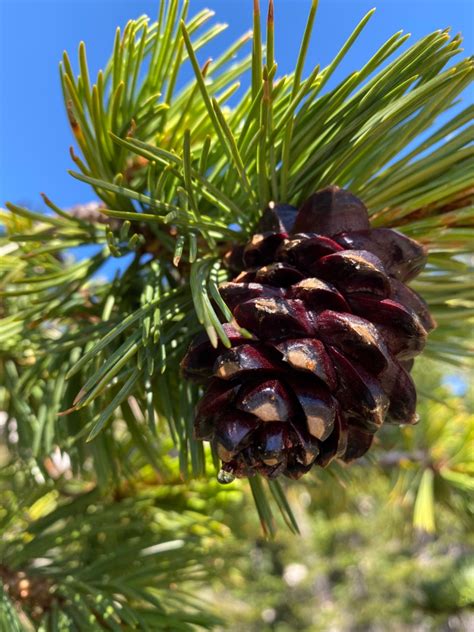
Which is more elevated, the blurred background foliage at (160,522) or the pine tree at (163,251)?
the pine tree at (163,251)

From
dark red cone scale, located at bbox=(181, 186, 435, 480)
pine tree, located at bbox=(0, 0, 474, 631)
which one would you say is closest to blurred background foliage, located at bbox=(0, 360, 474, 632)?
pine tree, located at bbox=(0, 0, 474, 631)

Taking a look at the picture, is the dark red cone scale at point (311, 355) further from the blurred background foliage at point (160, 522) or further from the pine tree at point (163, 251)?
the blurred background foliage at point (160, 522)

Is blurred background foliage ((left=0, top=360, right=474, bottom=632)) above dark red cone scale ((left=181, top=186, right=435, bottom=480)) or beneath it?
beneath

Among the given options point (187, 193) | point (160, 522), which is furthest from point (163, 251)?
point (160, 522)

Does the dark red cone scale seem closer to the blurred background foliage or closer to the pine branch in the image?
the pine branch

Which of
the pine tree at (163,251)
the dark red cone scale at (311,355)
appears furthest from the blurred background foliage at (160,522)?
the dark red cone scale at (311,355)

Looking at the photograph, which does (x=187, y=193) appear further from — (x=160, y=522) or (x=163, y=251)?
(x=160, y=522)

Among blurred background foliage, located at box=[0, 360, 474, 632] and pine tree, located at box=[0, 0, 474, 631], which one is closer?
pine tree, located at box=[0, 0, 474, 631]
